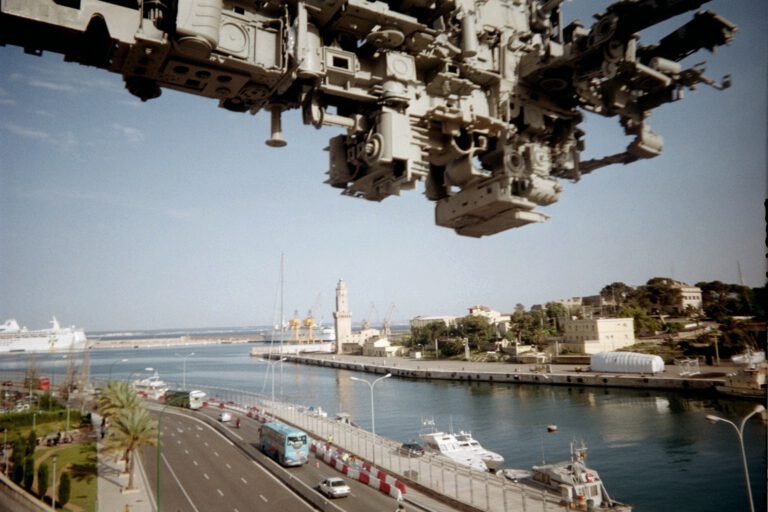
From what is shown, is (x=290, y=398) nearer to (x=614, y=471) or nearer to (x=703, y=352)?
(x=614, y=471)

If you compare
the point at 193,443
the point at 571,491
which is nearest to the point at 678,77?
the point at 571,491

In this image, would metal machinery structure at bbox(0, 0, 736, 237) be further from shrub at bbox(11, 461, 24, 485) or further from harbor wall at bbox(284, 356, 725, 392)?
harbor wall at bbox(284, 356, 725, 392)

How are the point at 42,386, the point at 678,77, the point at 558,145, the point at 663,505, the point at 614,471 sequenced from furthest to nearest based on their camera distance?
1. the point at 42,386
2. the point at 614,471
3. the point at 663,505
4. the point at 558,145
5. the point at 678,77

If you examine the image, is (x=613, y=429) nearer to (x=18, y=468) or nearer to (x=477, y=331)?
(x=18, y=468)

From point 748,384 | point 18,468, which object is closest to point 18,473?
point 18,468

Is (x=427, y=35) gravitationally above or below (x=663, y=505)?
above

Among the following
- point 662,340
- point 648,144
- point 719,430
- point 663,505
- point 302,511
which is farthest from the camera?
point 662,340
